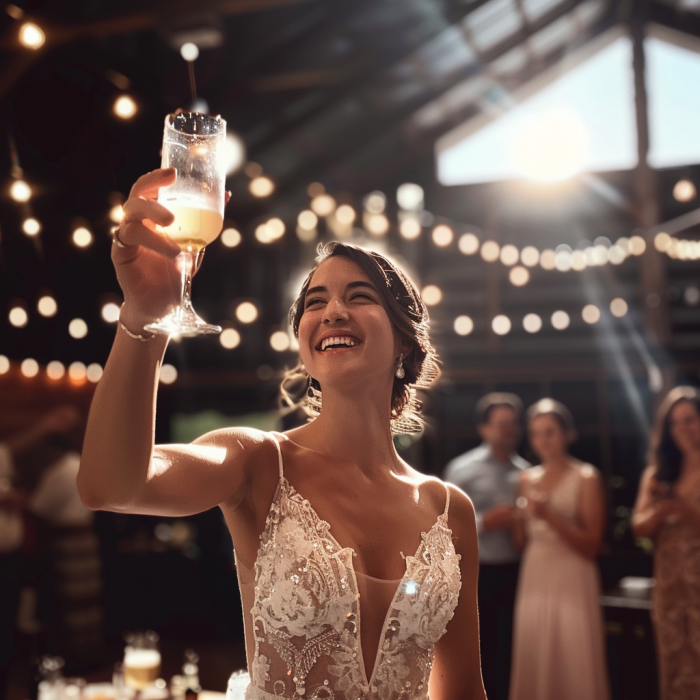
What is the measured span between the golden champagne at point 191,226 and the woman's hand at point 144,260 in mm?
138

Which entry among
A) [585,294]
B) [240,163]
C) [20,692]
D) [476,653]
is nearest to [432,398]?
[585,294]

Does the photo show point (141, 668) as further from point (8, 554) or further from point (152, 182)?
point (8, 554)

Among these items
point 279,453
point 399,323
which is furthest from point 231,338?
point 279,453

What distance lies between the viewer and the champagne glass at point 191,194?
1.14 m

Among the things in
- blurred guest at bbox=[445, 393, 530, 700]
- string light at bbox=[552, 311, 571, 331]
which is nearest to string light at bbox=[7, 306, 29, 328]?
blurred guest at bbox=[445, 393, 530, 700]

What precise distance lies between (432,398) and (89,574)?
4.39m

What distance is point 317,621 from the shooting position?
4.15 feet

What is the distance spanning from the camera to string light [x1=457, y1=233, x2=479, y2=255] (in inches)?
348

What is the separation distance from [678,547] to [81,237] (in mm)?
3327

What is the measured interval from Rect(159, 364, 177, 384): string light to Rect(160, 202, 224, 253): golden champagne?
7310mm

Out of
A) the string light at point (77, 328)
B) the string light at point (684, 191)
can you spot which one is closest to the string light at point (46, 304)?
the string light at point (77, 328)

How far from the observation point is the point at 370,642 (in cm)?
134

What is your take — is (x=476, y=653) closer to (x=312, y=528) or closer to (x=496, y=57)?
(x=312, y=528)

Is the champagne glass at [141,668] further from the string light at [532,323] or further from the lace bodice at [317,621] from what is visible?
the string light at [532,323]
